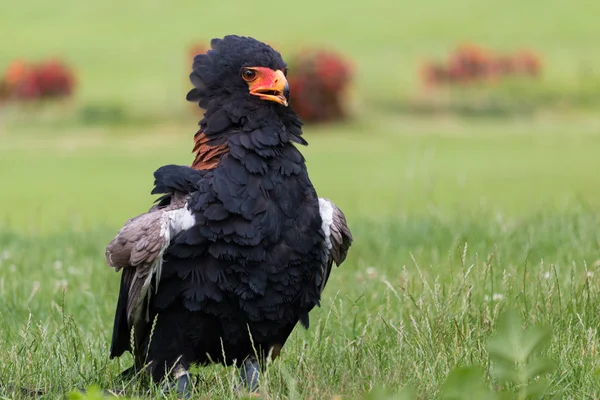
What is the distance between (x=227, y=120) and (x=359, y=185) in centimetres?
698

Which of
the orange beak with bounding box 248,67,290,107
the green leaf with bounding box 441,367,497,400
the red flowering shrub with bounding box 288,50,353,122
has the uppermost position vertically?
the orange beak with bounding box 248,67,290,107

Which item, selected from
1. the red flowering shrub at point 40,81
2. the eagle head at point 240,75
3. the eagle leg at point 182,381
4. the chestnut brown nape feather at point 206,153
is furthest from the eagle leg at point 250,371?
the red flowering shrub at point 40,81

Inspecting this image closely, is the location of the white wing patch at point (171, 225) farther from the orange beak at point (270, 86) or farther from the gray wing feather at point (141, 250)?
the orange beak at point (270, 86)

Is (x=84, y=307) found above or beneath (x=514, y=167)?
above

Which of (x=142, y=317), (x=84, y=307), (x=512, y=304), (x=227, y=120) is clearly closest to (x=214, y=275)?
(x=142, y=317)

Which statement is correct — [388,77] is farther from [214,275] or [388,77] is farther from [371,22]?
[214,275]

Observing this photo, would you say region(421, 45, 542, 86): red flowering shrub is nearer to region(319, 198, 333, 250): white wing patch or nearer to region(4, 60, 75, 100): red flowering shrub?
region(4, 60, 75, 100): red flowering shrub

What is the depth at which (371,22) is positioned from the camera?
2264 cm

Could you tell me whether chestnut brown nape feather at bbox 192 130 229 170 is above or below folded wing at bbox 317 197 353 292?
above

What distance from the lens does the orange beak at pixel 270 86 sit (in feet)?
10.9

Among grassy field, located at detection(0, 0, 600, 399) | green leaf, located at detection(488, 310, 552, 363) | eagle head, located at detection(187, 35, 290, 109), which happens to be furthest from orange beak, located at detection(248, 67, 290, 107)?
green leaf, located at detection(488, 310, 552, 363)

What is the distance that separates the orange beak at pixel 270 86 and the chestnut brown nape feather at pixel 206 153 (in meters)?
0.23

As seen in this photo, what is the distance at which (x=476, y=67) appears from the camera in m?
17.6

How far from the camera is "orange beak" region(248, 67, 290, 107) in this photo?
3337mm
